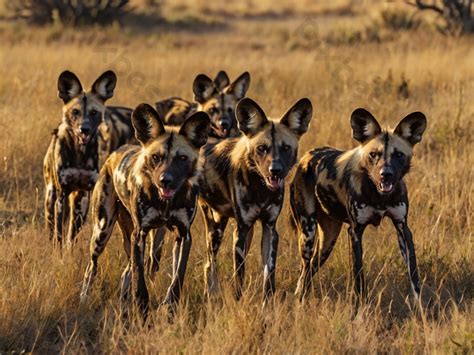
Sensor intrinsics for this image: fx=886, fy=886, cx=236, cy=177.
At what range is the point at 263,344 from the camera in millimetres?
3898

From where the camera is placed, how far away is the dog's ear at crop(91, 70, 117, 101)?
19.4ft

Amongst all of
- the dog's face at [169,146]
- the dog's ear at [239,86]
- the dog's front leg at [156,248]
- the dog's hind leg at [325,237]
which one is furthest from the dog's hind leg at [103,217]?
the dog's ear at [239,86]

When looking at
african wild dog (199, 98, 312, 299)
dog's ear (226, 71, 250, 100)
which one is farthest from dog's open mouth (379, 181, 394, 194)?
dog's ear (226, 71, 250, 100)

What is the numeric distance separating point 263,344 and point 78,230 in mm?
2126

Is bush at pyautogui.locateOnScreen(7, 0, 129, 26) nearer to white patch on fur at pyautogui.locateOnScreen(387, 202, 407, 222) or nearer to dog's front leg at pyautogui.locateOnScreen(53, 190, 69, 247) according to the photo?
dog's front leg at pyautogui.locateOnScreen(53, 190, 69, 247)

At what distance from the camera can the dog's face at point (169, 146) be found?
4.12 metres

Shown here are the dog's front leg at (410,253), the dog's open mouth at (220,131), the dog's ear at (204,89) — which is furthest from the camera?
the dog's ear at (204,89)

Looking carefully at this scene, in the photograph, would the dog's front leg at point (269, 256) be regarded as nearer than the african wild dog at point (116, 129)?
Yes

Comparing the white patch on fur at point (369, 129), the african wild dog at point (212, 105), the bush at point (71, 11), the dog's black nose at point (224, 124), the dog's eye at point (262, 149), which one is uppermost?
the bush at point (71, 11)

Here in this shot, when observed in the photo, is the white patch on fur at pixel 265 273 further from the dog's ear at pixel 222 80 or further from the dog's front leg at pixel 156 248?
the dog's ear at pixel 222 80

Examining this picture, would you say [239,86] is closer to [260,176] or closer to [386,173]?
[260,176]

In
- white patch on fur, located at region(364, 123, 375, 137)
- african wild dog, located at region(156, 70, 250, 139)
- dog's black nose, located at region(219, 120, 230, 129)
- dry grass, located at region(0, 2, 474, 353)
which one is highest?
white patch on fur, located at region(364, 123, 375, 137)

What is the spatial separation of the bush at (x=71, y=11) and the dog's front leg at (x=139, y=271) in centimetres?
1357

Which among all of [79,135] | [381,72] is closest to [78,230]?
[79,135]
